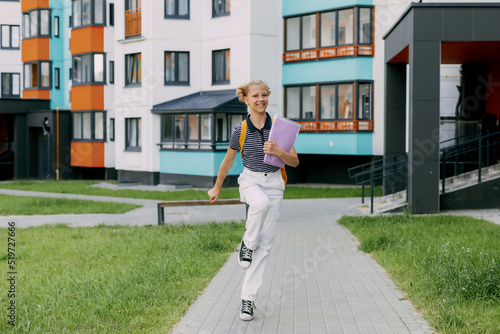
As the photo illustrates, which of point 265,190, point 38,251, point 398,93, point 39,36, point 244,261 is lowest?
point 38,251

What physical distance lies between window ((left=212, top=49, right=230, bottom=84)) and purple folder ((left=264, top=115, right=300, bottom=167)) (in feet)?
73.6

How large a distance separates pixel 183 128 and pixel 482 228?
18.4 m

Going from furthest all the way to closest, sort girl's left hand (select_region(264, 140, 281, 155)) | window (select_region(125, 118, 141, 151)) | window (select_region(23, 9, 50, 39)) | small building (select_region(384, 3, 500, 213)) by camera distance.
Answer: window (select_region(23, 9, 50, 39)), window (select_region(125, 118, 141, 151)), small building (select_region(384, 3, 500, 213)), girl's left hand (select_region(264, 140, 281, 155))

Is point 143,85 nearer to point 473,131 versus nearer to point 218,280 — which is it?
point 473,131

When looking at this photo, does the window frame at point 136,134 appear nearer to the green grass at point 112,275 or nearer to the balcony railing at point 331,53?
the balcony railing at point 331,53

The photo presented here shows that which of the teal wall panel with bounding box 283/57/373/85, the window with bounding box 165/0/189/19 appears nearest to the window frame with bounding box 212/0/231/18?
the window with bounding box 165/0/189/19

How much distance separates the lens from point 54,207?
18.6 metres

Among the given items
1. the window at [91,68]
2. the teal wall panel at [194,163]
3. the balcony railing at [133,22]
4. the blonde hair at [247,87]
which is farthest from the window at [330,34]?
the blonde hair at [247,87]

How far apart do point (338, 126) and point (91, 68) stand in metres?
14.0

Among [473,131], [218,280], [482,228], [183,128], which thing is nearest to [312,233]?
[482,228]

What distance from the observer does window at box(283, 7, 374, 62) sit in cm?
2678

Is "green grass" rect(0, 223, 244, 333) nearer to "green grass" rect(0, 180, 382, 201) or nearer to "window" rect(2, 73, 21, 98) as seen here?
"green grass" rect(0, 180, 382, 201)

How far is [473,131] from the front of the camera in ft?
64.2

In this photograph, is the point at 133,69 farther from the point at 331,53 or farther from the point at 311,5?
the point at 331,53
